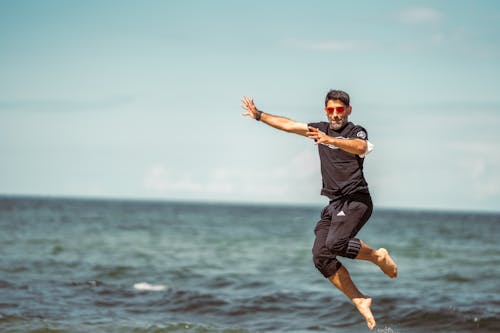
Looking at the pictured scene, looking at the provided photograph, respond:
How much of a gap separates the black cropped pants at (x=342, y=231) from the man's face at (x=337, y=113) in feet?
3.12

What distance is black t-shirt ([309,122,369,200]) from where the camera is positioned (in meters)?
8.77

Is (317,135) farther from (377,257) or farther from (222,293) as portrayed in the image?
(222,293)

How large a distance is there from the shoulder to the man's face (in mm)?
110

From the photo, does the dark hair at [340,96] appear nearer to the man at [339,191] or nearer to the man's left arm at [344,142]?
the man at [339,191]

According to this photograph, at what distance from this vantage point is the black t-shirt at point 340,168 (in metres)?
8.77

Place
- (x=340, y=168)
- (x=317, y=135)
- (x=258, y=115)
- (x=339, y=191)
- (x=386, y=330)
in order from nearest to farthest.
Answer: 1. (x=317, y=135)
2. (x=340, y=168)
3. (x=339, y=191)
4. (x=258, y=115)
5. (x=386, y=330)

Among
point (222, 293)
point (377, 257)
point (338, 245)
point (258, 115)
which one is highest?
point (258, 115)

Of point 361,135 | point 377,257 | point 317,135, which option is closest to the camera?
point 317,135

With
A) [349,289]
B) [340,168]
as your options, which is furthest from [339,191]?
[349,289]

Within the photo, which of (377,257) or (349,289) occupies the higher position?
(377,257)

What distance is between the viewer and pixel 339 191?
29.4 feet

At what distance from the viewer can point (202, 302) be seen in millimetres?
16922

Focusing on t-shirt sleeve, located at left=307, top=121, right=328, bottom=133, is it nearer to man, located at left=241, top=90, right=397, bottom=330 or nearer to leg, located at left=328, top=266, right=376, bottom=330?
man, located at left=241, top=90, right=397, bottom=330

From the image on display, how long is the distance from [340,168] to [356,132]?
21.0 inches
